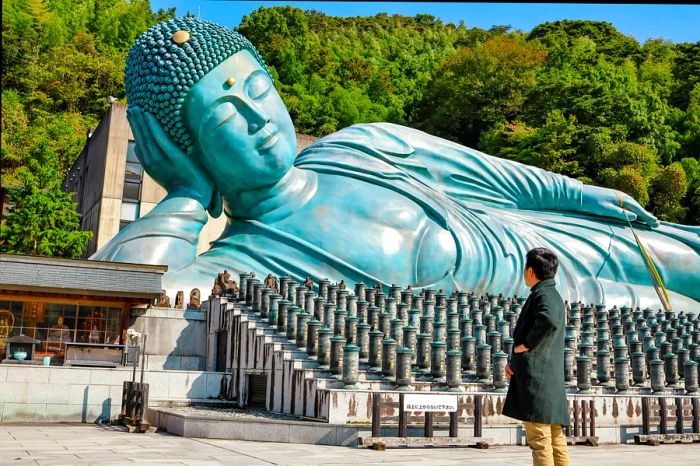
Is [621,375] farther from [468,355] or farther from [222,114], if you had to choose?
[222,114]

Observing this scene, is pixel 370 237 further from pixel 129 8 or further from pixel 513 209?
pixel 129 8

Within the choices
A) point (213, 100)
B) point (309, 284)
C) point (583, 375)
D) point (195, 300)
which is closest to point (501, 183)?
point (309, 284)

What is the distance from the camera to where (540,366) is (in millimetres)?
3820

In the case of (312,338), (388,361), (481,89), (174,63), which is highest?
(481,89)

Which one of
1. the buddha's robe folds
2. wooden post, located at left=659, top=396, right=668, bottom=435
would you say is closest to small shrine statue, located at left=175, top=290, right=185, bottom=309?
the buddha's robe folds

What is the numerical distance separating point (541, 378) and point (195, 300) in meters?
8.61

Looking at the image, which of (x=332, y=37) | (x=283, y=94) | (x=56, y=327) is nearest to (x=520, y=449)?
(x=56, y=327)

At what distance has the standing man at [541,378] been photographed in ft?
12.2

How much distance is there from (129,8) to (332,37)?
17757 mm

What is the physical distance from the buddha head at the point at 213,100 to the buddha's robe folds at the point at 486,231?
51.7 inches

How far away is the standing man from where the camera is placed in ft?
12.2

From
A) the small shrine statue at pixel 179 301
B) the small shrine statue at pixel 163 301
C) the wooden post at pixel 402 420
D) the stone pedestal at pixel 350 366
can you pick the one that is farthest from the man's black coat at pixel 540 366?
the small shrine statue at pixel 179 301

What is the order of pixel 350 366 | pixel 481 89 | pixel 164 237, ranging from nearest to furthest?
pixel 350 366
pixel 164 237
pixel 481 89

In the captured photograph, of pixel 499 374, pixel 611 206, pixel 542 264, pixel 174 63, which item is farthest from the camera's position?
pixel 611 206
